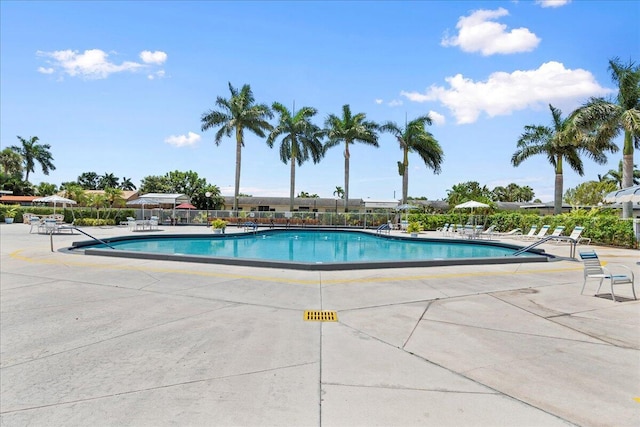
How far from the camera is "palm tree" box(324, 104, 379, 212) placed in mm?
31859

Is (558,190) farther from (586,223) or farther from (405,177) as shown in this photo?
(405,177)

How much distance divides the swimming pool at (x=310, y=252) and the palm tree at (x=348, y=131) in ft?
38.1

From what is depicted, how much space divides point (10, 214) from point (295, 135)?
79.5 feet

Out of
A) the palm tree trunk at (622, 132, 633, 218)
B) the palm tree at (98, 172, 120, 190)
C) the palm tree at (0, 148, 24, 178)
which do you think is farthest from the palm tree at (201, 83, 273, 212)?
the palm tree at (98, 172, 120, 190)

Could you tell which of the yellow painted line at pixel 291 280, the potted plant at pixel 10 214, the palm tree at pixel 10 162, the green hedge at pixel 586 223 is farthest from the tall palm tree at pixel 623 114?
the palm tree at pixel 10 162

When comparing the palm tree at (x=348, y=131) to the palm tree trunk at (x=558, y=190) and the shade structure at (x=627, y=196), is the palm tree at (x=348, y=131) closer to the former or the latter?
the palm tree trunk at (x=558, y=190)

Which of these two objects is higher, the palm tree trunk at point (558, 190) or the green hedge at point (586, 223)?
the palm tree trunk at point (558, 190)

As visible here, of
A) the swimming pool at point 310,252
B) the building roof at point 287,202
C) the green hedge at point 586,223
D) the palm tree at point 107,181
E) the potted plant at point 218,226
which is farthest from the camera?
the palm tree at point 107,181

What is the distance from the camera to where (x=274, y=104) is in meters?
32.8

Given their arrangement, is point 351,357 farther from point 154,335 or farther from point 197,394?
point 154,335

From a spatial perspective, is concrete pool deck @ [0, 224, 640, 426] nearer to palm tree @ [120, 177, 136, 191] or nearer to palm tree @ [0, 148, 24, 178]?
palm tree @ [0, 148, 24, 178]

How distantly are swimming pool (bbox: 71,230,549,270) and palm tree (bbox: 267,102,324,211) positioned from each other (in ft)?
39.3

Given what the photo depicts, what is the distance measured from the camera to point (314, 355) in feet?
12.6

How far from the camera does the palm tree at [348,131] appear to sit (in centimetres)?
3186
